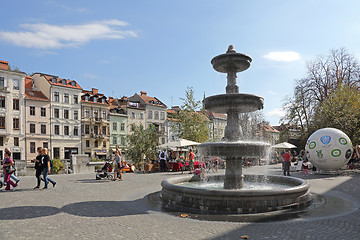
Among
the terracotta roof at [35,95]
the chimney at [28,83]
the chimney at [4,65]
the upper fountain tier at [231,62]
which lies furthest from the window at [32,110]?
the upper fountain tier at [231,62]

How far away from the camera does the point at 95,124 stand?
56.1 m

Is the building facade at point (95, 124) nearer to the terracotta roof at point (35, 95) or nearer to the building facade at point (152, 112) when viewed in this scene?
the terracotta roof at point (35, 95)

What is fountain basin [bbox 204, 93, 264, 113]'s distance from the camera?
874 cm

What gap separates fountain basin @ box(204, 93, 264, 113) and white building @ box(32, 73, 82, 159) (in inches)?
1800

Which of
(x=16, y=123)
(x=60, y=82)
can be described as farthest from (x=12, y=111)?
(x=60, y=82)

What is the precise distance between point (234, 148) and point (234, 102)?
1406 mm

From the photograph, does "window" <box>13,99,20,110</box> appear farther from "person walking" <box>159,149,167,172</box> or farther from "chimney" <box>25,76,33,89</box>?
"person walking" <box>159,149,167,172</box>

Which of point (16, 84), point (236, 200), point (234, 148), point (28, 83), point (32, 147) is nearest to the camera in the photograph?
point (236, 200)

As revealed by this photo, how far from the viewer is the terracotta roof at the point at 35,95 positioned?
156 ft

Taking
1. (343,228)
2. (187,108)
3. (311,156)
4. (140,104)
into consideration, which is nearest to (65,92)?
(140,104)

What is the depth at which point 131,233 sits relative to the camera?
5.56 m

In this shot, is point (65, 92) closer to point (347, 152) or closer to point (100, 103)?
point (100, 103)

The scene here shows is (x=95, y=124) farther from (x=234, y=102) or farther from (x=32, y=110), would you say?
(x=234, y=102)

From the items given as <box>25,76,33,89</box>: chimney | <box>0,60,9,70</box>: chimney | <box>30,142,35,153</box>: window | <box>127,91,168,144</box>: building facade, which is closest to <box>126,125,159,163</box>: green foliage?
<box>30,142,35,153</box>: window
